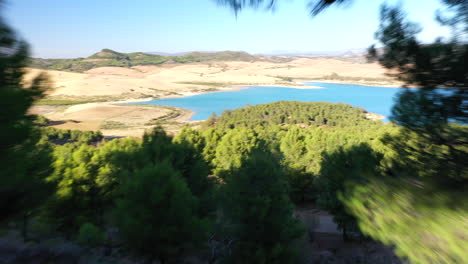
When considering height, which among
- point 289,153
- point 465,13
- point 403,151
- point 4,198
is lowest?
point 289,153

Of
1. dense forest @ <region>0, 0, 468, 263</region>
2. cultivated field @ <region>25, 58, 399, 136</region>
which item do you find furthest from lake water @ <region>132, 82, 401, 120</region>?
dense forest @ <region>0, 0, 468, 263</region>

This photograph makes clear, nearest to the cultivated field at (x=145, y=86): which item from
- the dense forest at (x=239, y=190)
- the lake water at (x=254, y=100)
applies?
the dense forest at (x=239, y=190)

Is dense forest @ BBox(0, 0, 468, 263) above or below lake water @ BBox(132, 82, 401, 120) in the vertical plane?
above

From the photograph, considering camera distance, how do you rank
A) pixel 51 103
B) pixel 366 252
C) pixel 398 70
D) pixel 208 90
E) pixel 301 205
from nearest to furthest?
pixel 398 70, pixel 366 252, pixel 301 205, pixel 51 103, pixel 208 90

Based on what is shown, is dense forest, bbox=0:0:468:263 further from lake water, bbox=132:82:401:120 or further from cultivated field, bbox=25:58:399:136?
lake water, bbox=132:82:401:120

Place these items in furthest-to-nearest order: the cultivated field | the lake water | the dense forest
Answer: the lake water < the cultivated field < the dense forest

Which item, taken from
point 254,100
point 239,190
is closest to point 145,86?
point 254,100

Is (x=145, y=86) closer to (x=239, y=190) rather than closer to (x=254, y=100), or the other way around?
(x=254, y=100)

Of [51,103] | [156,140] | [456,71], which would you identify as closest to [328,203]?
[156,140]

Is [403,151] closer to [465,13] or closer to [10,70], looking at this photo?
[465,13]
